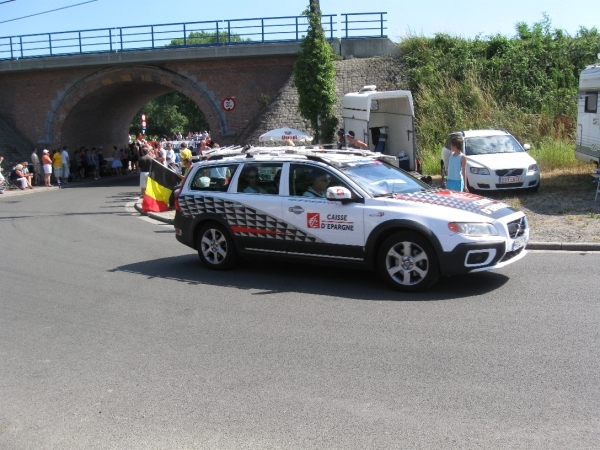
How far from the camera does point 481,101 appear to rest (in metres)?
26.9

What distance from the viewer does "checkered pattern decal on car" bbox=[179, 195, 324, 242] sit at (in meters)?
9.20

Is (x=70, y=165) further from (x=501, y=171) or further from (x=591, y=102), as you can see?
(x=591, y=102)

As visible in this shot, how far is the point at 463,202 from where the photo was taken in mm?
8570

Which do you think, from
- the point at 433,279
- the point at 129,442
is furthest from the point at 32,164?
the point at 129,442

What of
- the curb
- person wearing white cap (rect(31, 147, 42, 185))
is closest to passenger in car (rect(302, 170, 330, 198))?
the curb

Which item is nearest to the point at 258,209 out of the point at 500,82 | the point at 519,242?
the point at 519,242

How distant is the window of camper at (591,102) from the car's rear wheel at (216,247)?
10.2 meters

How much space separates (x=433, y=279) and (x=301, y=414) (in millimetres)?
3661

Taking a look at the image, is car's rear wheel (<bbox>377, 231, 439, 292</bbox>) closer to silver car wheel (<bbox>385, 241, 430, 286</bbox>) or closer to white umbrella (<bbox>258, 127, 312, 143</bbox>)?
silver car wheel (<bbox>385, 241, 430, 286</bbox>)

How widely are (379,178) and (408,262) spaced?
1.46 meters

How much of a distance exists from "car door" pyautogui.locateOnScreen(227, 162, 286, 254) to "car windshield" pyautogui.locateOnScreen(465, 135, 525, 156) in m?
8.72

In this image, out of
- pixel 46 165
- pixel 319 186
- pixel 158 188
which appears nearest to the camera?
pixel 319 186

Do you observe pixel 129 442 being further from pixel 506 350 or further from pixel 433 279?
pixel 433 279

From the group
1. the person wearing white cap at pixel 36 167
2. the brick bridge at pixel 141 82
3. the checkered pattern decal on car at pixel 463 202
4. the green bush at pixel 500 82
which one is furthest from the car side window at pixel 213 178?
the person wearing white cap at pixel 36 167
